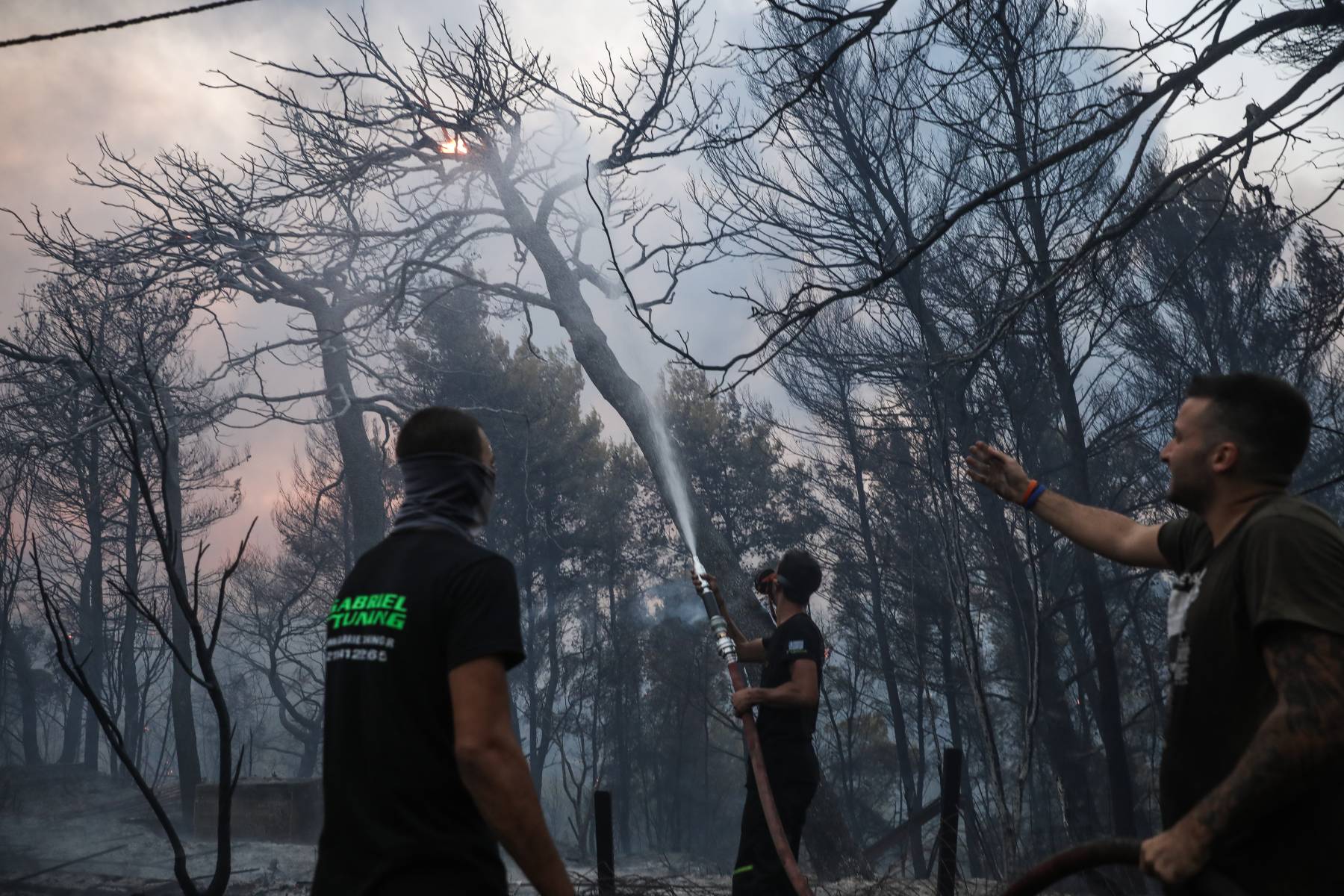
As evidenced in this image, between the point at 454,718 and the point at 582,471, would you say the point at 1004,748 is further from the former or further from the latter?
the point at 454,718

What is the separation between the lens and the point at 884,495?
2056cm

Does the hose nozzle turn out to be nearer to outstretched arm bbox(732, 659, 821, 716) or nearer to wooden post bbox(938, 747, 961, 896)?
outstretched arm bbox(732, 659, 821, 716)

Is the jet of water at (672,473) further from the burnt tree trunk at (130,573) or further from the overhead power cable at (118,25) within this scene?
the burnt tree trunk at (130,573)

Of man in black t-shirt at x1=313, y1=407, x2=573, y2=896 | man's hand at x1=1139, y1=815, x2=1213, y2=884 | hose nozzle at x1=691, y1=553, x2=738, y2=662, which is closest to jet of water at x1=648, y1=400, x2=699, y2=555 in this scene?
hose nozzle at x1=691, y1=553, x2=738, y2=662

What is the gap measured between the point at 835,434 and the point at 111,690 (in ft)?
59.6

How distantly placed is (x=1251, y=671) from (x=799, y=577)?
3.23 metres

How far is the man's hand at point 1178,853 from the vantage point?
1.72 meters

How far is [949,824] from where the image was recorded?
576 centimetres

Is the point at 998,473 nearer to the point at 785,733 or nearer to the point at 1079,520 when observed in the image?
the point at 1079,520

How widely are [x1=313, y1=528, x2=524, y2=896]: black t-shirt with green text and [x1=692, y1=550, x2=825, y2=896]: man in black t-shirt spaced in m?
2.49

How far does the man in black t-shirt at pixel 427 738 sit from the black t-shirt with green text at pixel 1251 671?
1.32m

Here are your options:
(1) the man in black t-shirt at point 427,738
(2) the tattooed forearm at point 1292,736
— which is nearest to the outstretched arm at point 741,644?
(1) the man in black t-shirt at point 427,738

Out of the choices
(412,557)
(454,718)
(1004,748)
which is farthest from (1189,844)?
(1004,748)

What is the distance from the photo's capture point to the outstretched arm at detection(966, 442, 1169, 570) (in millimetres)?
2553
